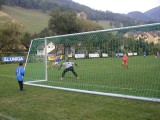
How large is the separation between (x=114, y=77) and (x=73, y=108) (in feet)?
27.9

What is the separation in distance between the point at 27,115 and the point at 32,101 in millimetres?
2178

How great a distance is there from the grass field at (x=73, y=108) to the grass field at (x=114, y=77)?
5.30 ft

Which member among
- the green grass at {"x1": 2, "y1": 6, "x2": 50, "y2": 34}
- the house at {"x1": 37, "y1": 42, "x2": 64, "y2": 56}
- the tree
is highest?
the green grass at {"x1": 2, "y1": 6, "x2": 50, "y2": 34}

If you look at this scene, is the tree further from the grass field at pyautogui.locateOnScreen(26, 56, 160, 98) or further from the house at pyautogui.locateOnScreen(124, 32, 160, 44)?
the house at pyautogui.locateOnScreen(124, 32, 160, 44)

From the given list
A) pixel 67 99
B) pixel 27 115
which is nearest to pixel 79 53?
pixel 67 99

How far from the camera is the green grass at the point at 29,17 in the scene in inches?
4262

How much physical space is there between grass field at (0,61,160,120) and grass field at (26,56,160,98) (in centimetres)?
162

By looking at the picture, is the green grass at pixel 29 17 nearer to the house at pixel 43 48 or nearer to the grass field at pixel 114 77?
the grass field at pixel 114 77

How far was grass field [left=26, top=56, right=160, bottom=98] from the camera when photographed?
11.6m

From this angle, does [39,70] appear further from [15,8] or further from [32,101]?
[15,8]

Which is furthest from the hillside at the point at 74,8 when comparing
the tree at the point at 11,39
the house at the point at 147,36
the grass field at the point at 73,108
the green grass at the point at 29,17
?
the grass field at the point at 73,108

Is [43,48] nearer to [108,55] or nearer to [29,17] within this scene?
[108,55]

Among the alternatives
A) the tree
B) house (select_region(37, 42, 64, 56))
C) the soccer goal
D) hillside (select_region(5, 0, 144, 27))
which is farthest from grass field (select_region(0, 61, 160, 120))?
hillside (select_region(5, 0, 144, 27))

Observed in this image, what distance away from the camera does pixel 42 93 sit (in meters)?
12.0
